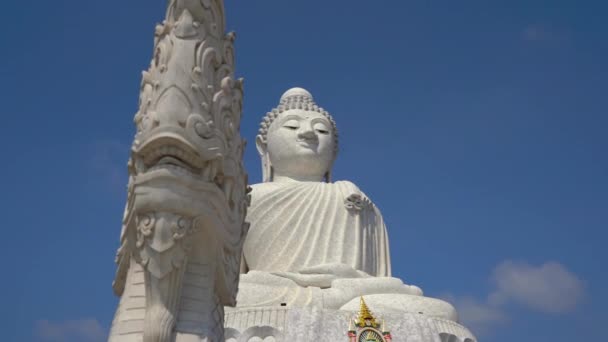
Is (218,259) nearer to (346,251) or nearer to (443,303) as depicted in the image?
(443,303)

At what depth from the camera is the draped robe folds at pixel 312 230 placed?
32.3ft

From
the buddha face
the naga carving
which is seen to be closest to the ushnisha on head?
the buddha face

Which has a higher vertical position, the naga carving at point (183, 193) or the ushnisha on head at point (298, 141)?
the ushnisha on head at point (298, 141)

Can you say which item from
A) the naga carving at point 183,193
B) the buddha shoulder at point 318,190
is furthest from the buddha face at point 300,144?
the naga carving at point 183,193

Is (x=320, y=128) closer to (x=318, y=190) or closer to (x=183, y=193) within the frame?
(x=318, y=190)

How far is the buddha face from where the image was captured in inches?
438

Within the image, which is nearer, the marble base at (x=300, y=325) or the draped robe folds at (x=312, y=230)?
the marble base at (x=300, y=325)

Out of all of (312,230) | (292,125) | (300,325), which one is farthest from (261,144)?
(300,325)

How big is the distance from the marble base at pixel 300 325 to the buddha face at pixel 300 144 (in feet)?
12.8

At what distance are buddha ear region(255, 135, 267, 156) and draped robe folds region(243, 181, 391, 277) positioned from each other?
125 cm

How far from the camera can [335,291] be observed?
8.25m

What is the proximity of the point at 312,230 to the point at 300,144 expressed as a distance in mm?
1624

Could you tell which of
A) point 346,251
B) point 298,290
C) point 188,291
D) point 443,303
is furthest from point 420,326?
point 188,291

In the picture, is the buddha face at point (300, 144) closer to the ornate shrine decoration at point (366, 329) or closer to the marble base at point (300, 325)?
the marble base at point (300, 325)
